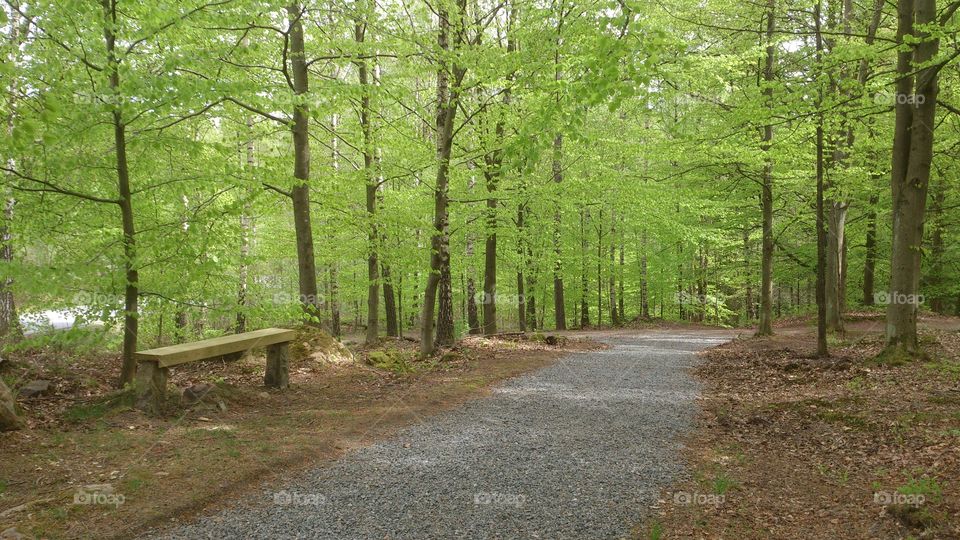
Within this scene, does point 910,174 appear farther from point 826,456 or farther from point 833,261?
point 833,261

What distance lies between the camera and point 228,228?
23.8 ft

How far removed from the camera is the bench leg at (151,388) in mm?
6590

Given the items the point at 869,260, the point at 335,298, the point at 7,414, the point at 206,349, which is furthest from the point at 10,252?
the point at 869,260

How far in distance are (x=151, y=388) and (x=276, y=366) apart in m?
2.15

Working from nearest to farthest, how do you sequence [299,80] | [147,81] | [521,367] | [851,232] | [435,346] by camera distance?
1. [147,81]
2. [299,80]
3. [521,367]
4. [435,346]
5. [851,232]

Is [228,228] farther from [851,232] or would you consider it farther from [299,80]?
[851,232]

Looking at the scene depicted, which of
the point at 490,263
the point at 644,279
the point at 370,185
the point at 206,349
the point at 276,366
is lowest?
the point at 276,366

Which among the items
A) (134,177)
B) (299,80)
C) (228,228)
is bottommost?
(228,228)

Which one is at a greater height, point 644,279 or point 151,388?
point 644,279

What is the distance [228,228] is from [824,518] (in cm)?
740

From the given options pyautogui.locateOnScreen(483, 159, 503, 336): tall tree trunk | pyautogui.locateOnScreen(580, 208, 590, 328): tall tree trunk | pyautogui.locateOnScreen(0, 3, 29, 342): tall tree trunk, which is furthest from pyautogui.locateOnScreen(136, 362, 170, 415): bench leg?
pyautogui.locateOnScreen(580, 208, 590, 328): tall tree trunk

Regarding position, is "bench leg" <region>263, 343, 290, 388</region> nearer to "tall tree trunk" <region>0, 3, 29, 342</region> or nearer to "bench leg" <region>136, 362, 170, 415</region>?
"bench leg" <region>136, 362, 170, 415</region>

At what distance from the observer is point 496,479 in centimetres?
498

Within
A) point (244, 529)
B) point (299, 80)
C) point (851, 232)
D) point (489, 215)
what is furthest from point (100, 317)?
point (851, 232)
